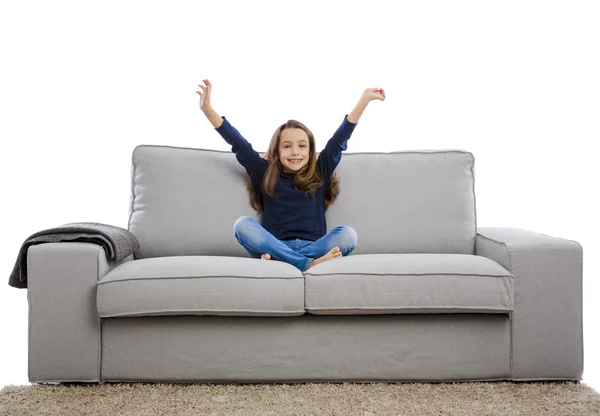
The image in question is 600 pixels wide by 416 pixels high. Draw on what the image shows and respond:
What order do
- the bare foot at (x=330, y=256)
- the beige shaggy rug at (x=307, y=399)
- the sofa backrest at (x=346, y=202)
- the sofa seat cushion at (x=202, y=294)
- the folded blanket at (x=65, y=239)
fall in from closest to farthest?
the beige shaggy rug at (x=307, y=399) → the sofa seat cushion at (x=202, y=294) → the folded blanket at (x=65, y=239) → the bare foot at (x=330, y=256) → the sofa backrest at (x=346, y=202)

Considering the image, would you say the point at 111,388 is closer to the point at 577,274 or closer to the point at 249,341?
the point at 249,341

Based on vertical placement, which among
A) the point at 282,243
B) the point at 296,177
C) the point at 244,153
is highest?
the point at 244,153

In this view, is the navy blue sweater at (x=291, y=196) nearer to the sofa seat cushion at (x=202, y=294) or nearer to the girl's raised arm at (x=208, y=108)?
the girl's raised arm at (x=208, y=108)

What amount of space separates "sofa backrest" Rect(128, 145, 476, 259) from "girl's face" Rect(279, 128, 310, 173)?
191 mm

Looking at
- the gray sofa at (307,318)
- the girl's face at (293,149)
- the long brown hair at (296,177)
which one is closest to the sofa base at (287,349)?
the gray sofa at (307,318)

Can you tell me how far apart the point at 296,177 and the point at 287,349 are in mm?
879

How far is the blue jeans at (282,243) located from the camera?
276cm

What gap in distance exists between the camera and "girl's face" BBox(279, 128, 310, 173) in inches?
120

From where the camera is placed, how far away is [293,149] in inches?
120

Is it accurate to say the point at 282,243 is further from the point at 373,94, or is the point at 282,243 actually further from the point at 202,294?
the point at 373,94

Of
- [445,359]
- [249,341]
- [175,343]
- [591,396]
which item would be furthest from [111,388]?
[591,396]

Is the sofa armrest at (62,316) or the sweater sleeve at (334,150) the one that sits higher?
the sweater sleeve at (334,150)

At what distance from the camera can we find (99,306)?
2.41 m

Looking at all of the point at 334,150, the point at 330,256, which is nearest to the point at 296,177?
the point at 334,150
